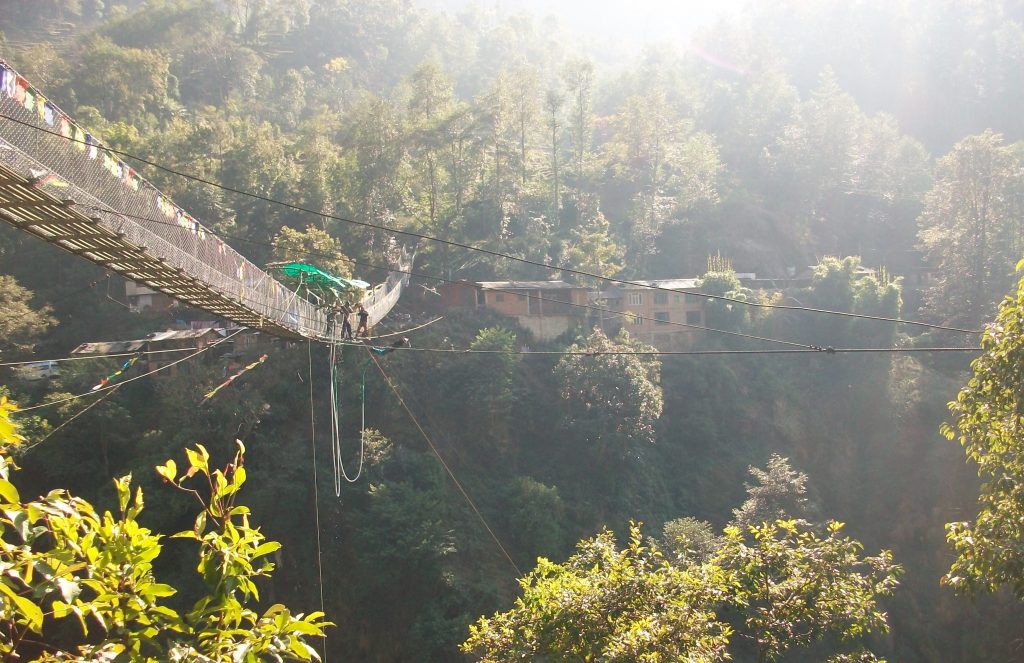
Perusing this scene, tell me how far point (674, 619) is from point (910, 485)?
15.7 meters

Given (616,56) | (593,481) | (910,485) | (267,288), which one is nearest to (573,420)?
(593,481)

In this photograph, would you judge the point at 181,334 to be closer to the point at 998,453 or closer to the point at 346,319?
the point at 346,319

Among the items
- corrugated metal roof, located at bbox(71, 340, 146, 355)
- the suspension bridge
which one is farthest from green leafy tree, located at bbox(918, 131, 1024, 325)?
the suspension bridge

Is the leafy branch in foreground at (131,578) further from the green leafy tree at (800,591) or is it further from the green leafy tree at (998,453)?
the green leafy tree at (998,453)

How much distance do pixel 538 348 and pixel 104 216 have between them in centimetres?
1487

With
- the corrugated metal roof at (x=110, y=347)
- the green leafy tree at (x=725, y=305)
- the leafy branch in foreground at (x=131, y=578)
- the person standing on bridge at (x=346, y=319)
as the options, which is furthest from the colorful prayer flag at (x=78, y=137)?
the green leafy tree at (x=725, y=305)

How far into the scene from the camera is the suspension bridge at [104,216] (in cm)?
384

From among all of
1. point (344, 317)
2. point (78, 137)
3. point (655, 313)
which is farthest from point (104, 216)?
point (655, 313)

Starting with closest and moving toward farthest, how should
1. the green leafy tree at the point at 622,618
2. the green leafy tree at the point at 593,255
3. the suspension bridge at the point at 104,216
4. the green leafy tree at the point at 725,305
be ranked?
1. the suspension bridge at the point at 104,216
2. the green leafy tree at the point at 622,618
3. the green leafy tree at the point at 593,255
4. the green leafy tree at the point at 725,305

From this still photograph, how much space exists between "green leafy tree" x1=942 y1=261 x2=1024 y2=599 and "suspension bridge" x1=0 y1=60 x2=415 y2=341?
5.07 metres

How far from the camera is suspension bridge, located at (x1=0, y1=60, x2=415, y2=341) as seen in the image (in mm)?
3836

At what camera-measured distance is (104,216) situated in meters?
4.35

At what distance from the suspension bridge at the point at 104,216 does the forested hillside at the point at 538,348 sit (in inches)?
130

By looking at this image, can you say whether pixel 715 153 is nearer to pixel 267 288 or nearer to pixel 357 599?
pixel 357 599
